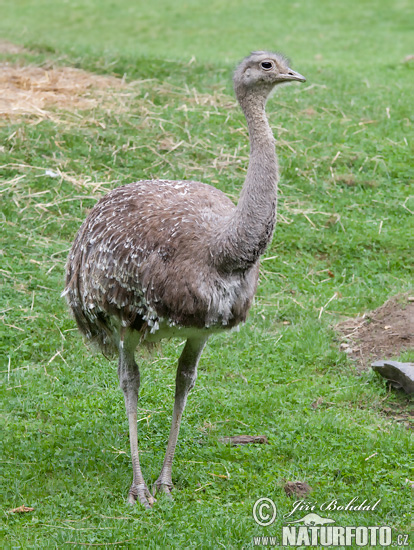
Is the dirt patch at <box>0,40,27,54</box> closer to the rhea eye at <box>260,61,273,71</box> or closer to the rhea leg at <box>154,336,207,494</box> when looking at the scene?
the rhea leg at <box>154,336,207,494</box>

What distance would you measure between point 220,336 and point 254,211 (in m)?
3.13

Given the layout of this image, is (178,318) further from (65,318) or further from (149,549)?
(65,318)

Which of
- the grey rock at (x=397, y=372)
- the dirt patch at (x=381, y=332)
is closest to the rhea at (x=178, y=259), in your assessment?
the grey rock at (x=397, y=372)

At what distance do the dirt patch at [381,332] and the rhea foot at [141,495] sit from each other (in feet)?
8.39

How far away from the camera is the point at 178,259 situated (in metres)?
5.25

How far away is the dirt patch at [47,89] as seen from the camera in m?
11.2

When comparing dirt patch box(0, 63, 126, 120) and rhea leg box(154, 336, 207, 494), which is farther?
dirt patch box(0, 63, 126, 120)

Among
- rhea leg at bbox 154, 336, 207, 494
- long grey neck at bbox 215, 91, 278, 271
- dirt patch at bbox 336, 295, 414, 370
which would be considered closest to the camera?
long grey neck at bbox 215, 91, 278, 271

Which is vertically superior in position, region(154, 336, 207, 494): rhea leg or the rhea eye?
the rhea eye

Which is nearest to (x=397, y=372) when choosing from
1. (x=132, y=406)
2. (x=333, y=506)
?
(x=333, y=506)

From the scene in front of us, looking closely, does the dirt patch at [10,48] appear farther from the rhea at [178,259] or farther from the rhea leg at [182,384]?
the rhea leg at [182,384]

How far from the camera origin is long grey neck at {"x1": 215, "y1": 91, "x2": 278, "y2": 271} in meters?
5.07
